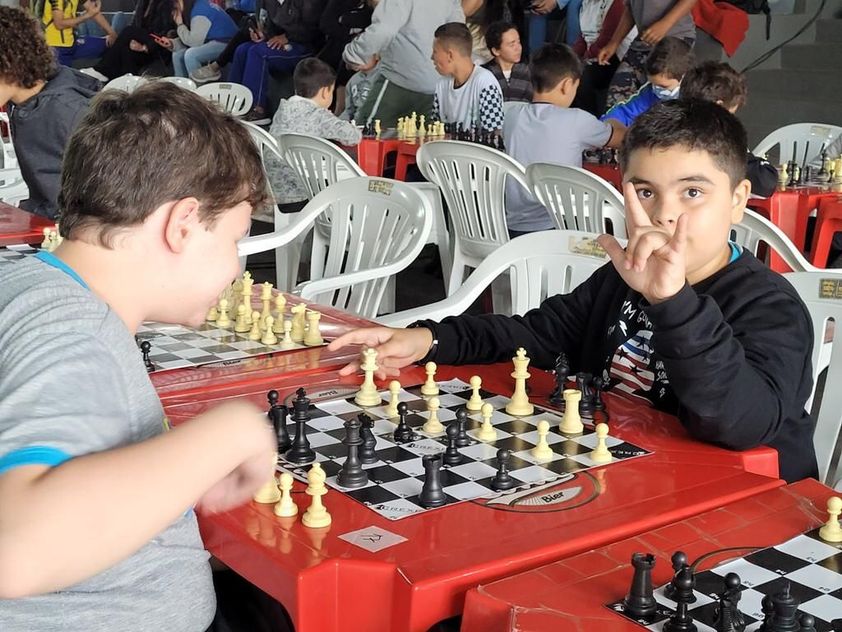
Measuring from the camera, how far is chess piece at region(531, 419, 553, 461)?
1668 millimetres

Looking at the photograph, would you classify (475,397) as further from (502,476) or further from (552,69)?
(552,69)

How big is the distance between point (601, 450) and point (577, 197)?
2448mm

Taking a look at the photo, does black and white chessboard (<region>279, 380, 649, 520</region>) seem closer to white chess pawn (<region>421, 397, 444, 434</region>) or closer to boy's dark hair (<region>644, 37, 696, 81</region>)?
white chess pawn (<region>421, 397, 444, 434</region>)

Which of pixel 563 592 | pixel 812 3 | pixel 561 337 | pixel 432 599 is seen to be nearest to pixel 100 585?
pixel 432 599

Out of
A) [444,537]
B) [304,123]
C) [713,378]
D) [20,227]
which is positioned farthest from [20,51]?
[444,537]

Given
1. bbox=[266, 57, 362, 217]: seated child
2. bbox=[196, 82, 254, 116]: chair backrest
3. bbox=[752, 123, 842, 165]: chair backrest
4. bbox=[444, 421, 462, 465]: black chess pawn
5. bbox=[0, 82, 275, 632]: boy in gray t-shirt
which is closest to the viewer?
bbox=[0, 82, 275, 632]: boy in gray t-shirt

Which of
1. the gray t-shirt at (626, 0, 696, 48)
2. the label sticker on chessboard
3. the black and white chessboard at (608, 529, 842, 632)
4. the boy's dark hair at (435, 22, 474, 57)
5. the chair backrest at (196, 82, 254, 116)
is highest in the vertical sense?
the gray t-shirt at (626, 0, 696, 48)

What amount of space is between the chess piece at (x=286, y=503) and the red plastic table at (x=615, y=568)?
1.01 ft

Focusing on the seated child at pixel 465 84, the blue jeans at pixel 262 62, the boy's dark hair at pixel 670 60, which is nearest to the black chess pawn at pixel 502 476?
the boy's dark hair at pixel 670 60

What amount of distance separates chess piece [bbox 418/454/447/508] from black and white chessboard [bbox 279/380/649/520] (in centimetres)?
1

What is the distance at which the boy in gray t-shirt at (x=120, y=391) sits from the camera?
1.02 meters

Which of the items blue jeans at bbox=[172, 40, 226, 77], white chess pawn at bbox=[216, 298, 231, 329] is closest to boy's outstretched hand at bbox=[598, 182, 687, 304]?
white chess pawn at bbox=[216, 298, 231, 329]

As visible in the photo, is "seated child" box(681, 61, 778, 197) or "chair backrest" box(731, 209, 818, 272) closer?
"chair backrest" box(731, 209, 818, 272)

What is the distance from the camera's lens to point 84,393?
42.6 inches
